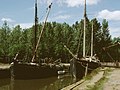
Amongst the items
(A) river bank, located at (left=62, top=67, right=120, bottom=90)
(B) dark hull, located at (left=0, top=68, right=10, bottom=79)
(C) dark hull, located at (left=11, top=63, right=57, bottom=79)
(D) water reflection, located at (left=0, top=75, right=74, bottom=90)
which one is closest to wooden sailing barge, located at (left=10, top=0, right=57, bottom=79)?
(C) dark hull, located at (left=11, top=63, right=57, bottom=79)

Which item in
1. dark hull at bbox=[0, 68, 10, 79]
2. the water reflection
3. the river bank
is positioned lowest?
the water reflection

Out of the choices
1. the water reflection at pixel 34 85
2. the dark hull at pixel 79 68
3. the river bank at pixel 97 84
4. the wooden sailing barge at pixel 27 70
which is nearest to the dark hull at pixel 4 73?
the wooden sailing barge at pixel 27 70

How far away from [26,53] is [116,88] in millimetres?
67829

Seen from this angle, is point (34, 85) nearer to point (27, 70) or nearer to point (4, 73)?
point (27, 70)

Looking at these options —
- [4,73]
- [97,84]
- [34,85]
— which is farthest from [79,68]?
[97,84]

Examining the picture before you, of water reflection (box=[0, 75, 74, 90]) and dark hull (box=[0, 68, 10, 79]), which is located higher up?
dark hull (box=[0, 68, 10, 79])

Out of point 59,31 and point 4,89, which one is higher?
point 59,31

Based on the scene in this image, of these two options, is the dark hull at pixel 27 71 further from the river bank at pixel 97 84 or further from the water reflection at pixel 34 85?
the river bank at pixel 97 84

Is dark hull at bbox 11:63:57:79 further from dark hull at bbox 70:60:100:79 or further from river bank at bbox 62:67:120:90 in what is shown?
river bank at bbox 62:67:120:90

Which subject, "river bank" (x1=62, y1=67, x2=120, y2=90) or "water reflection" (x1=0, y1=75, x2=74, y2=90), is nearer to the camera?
"river bank" (x1=62, y1=67, x2=120, y2=90)

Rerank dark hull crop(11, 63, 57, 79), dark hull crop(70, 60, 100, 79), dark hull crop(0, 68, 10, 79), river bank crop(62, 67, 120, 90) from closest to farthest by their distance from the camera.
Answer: river bank crop(62, 67, 120, 90) < dark hull crop(70, 60, 100, 79) < dark hull crop(11, 63, 57, 79) < dark hull crop(0, 68, 10, 79)

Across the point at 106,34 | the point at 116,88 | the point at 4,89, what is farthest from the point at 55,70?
the point at 106,34

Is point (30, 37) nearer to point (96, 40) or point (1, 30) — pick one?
point (1, 30)

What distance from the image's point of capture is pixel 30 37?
96.2 metres
